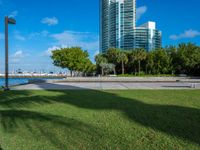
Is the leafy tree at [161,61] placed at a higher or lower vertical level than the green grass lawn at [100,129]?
higher

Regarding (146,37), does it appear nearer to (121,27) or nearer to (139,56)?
(121,27)

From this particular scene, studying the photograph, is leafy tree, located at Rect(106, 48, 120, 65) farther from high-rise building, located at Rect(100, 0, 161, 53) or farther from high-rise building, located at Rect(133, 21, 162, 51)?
high-rise building, located at Rect(100, 0, 161, 53)

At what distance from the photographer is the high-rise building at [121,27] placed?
89375 millimetres

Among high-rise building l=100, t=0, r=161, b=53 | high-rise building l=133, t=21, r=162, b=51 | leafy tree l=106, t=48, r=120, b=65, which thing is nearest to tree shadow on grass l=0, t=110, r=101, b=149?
leafy tree l=106, t=48, r=120, b=65

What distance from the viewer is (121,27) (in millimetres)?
93188

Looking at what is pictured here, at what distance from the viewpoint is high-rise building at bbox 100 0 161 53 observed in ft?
293

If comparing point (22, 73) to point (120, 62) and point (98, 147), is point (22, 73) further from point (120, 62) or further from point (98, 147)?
point (98, 147)

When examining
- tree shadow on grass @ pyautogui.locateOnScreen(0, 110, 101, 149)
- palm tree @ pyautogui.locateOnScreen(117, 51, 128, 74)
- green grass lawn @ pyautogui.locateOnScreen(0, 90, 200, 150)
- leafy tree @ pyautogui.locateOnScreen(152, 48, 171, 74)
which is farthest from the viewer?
palm tree @ pyautogui.locateOnScreen(117, 51, 128, 74)

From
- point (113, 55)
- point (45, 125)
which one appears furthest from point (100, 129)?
point (113, 55)

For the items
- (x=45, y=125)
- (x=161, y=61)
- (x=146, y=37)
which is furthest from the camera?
(x=146, y=37)

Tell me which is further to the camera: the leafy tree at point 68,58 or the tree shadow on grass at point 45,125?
the leafy tree at point 68,58

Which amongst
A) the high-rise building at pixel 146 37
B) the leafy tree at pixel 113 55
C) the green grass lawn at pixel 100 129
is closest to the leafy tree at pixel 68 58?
the leafy tree at pixel 113 55

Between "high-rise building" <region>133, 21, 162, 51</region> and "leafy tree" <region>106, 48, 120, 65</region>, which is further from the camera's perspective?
"high-rise building" <region>133, 21, 162, 51</region>

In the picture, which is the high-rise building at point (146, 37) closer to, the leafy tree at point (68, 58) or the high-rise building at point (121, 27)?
the high-rise building at point (121, 27)
